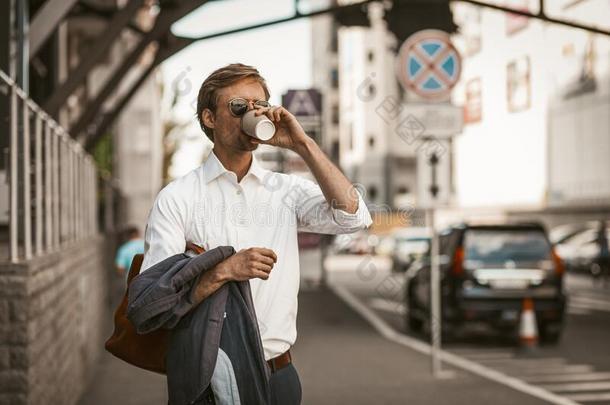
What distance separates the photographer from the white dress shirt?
288cm

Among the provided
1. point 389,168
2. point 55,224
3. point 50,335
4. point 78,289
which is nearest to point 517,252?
point 78,289

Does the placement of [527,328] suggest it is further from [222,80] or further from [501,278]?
[222,80]

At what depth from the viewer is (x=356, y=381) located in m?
9.70

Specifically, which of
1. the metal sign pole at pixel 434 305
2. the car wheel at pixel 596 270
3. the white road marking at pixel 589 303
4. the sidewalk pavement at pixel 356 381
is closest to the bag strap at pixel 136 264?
the sidewalk pavement at pixel 356 381

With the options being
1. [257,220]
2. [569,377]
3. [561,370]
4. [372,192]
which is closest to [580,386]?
[569,377]

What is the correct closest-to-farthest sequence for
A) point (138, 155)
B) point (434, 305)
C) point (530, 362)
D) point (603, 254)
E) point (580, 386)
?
point (580, 386) → point (434, 305) → point (530, 362) → point (138, 155) → point (603, 254)

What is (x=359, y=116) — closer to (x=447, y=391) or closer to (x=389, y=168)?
(x=389, y=168)

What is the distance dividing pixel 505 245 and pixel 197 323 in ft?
36.1

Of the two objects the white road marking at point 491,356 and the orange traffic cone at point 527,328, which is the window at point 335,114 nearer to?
the orange traffic cone at point 527,328

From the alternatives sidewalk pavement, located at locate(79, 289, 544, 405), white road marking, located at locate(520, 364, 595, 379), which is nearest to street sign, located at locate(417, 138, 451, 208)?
sidewalk pavement, located at locate(79, 289, 544, 405)

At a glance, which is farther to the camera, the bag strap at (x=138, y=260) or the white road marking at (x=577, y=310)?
the white road marking at (x=577, y=310)

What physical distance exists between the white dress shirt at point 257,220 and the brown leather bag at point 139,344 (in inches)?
3.6

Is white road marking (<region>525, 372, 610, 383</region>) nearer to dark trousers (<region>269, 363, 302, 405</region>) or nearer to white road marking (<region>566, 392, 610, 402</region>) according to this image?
white road marking (<region>566, 392, 610, 402</region>)

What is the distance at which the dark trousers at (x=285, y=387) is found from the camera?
9.61 ft
